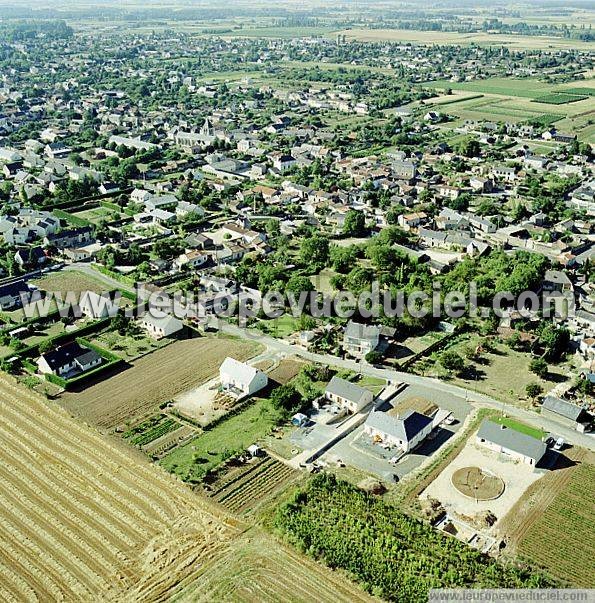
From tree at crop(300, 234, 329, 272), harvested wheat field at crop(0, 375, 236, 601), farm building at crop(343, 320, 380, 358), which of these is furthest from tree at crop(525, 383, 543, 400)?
tree at crop(300, 234, 329, 272)

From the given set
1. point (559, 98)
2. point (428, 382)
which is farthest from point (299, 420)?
point (559, 98)

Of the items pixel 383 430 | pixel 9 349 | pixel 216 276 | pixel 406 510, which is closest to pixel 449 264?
pixel 216 276

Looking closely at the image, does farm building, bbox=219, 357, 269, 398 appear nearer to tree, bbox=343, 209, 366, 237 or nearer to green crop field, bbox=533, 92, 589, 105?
tree, bbox=343, 209, 366, 237

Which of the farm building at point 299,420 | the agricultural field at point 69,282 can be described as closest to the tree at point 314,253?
the agricultural field at point 69,282

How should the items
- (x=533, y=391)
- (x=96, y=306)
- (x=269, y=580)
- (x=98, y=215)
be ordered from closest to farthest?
(x=269, y=580)
(x=533, y=391)
(x=96, y=306)
(x=98, y=215)

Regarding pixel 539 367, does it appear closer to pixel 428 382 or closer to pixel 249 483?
pixel 428 382

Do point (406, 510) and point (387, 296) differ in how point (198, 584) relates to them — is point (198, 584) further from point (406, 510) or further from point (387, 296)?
point (387, 296)
